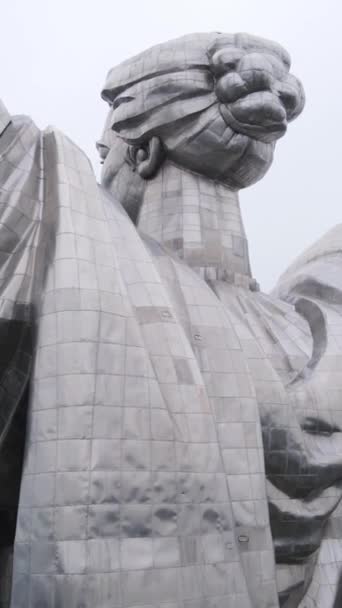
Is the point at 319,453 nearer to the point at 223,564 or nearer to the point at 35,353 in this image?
the point at 223,564

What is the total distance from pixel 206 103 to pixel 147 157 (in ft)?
3.29

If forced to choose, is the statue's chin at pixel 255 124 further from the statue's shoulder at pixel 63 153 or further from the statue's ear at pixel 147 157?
the statue's shoulder at pixel 63 153

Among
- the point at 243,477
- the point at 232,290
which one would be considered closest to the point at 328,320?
the point at 232,290

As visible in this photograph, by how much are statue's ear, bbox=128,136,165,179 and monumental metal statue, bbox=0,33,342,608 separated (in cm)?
2

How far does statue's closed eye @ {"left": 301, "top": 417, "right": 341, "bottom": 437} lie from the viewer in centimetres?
745

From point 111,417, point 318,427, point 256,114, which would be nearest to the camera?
point 111,417

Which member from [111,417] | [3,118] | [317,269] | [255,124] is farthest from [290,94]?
[111,417]

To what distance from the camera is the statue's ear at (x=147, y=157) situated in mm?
8688

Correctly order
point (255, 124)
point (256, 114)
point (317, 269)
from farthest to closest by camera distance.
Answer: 1. point (317, 269)
2. point (255, 124)
3. point (256, 114)

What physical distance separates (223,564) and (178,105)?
17.0 feet

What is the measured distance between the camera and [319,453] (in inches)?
287

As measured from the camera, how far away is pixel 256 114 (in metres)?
8.26

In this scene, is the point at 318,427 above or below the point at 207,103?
below

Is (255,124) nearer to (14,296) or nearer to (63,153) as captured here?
(63,153)
